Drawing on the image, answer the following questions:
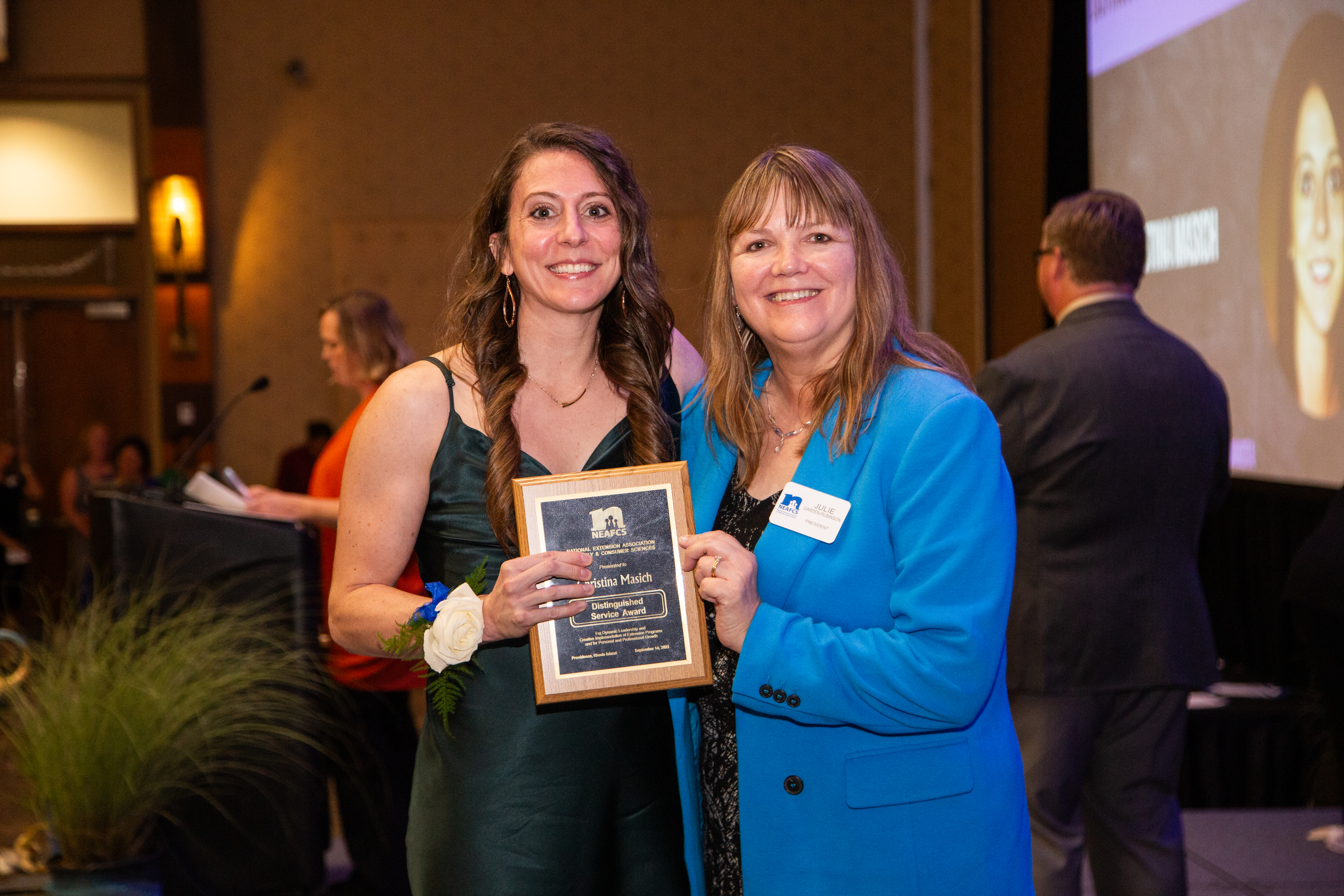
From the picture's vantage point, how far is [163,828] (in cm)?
316

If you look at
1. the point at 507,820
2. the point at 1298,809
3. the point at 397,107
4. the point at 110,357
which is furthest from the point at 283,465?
the point at 507,820

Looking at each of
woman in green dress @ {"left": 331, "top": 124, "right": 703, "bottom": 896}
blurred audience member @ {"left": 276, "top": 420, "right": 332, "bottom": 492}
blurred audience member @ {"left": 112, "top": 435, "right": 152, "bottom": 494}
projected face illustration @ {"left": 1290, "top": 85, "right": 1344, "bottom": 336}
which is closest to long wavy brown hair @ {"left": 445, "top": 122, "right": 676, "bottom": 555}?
woman in green dress @ {"left": 331, "top": 124, "right": 703, "bottom": 896}

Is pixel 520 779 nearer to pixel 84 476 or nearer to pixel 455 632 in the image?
pixel 455 632

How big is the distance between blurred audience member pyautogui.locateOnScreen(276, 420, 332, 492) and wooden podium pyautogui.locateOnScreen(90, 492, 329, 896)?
475 centimetres

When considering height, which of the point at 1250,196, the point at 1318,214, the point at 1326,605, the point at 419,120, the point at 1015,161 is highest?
the point at 419,120

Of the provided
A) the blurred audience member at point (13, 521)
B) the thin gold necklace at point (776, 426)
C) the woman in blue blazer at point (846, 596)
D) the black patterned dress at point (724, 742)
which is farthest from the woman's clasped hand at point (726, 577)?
the blurred audience member at point (13, 521)

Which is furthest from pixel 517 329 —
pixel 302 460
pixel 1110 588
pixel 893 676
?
pixel 302 460

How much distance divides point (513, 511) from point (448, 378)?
238 millimetres

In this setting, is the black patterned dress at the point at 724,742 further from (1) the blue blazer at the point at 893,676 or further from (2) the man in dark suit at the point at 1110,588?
(2) the man in dark suit at the point at 1110,588

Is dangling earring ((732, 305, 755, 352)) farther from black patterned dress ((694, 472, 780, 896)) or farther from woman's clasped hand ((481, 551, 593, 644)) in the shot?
woman's clasped hand ((481, 551, 593, 644))

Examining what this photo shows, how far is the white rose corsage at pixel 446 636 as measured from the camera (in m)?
1.54

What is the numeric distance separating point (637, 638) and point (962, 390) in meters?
0.54

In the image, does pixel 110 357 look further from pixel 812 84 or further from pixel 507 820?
pixel 507 820

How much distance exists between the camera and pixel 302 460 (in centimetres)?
808
